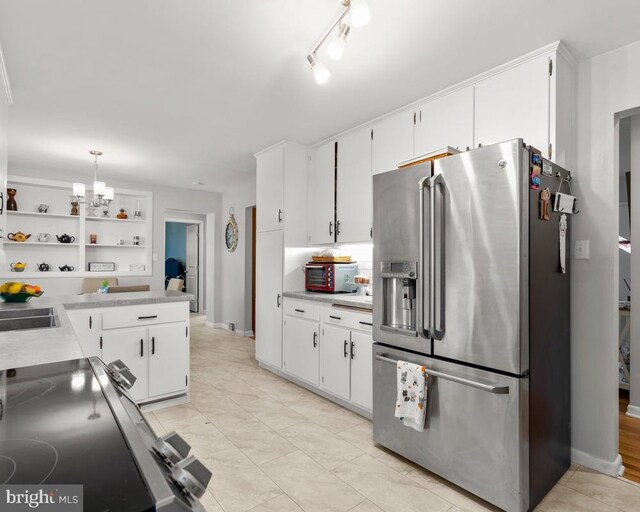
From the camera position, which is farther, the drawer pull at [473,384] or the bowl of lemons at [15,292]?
the bowl of lemons at [15,292]

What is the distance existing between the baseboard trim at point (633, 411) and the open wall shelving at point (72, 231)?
240 inches

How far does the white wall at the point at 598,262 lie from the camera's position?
7.11 feet

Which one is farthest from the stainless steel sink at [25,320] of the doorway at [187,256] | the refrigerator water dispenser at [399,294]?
the doorway at [187,256]

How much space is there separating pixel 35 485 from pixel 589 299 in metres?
2.68

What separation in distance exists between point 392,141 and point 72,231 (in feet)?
16.1

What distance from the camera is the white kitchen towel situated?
2.07m

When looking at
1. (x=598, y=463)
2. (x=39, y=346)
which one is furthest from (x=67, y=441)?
(x=598, y=463)

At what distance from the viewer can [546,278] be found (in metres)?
1.97

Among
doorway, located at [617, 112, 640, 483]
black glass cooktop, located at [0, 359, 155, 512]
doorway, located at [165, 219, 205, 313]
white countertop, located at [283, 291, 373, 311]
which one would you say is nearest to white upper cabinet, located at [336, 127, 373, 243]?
white countertop, located at [283, 291, 373, 311]

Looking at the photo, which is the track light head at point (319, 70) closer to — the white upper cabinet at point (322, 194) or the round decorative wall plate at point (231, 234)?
the white upper cabinet at point (322, 194)

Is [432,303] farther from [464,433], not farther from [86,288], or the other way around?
[86,288]

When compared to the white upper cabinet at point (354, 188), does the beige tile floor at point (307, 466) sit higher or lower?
lower

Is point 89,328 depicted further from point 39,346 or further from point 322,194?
point 322,194

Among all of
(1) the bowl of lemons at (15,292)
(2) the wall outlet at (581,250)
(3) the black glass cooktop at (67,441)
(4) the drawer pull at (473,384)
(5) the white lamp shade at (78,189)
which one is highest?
(5) the white lamp shade at (78,189)
